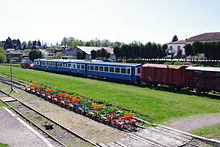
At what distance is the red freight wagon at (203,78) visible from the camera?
21.4 metres

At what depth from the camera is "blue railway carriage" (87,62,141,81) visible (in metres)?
29.4

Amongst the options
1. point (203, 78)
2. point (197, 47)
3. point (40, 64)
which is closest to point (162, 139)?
point (203, 78)

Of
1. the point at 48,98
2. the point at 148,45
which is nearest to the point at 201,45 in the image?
the point at 148,45

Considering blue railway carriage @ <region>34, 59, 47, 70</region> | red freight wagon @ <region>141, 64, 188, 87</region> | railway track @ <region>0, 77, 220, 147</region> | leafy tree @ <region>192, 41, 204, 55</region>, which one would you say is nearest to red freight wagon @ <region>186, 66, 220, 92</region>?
red freight wagon @ <region>141, 64, 188, 87</region>

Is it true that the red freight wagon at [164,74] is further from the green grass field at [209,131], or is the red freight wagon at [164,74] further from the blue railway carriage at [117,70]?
the green grass field at [209,131]

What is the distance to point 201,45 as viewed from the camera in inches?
1989

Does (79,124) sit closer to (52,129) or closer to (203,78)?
(52,129)

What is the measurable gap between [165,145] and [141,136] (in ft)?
5.38

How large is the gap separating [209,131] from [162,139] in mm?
2756

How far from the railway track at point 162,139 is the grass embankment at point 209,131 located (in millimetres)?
677

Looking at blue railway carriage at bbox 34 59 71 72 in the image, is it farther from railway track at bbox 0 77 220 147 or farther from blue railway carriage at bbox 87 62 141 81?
railway track at bbox 0 77 220 147

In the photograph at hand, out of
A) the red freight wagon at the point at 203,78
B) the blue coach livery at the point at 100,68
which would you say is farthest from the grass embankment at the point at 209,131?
the blue coach livery at the point at 100,68

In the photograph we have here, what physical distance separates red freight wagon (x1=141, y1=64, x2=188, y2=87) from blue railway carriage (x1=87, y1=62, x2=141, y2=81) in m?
1.12

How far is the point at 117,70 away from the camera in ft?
105
